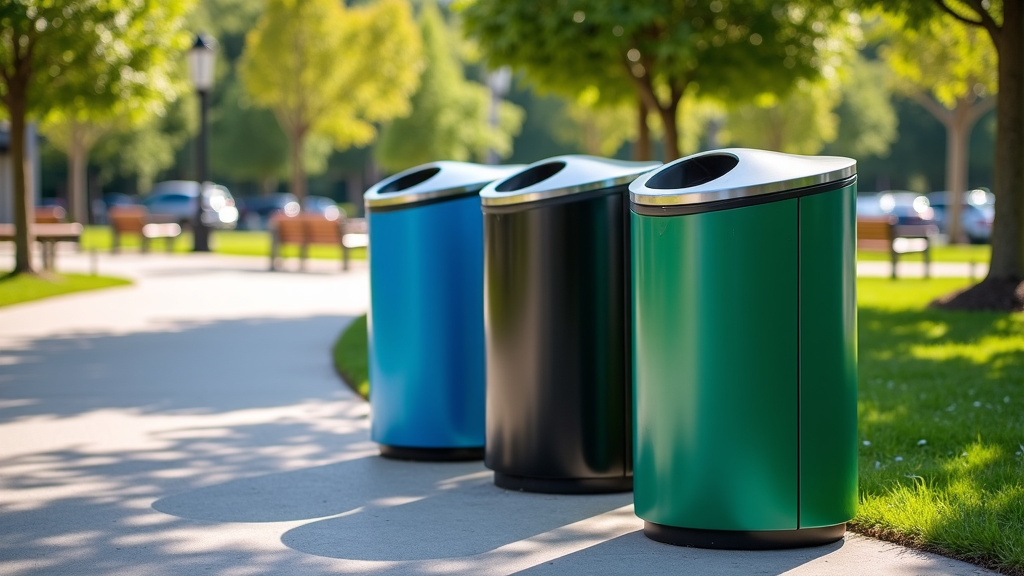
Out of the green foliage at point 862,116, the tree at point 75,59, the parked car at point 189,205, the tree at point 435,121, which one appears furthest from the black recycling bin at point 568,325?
the green foliage at point 862,116

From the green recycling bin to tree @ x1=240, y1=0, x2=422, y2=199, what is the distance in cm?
2944

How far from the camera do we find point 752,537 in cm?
416

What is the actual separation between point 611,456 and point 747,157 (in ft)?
4.91

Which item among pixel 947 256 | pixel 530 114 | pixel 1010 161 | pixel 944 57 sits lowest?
pixel 947 256

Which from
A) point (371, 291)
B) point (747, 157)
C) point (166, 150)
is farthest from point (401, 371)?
point (166, 150)

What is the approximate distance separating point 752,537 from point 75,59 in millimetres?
13475

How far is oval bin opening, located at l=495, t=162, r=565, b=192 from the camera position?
5391mm

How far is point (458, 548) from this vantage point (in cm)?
432

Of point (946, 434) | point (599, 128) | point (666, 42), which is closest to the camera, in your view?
point (946, 434)

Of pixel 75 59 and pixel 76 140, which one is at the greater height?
pixel 76 140

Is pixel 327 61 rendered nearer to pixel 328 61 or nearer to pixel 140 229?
pixel 328 61

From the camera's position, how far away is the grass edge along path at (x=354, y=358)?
822 cm

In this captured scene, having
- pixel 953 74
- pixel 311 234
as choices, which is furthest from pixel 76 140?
pixel 953 74

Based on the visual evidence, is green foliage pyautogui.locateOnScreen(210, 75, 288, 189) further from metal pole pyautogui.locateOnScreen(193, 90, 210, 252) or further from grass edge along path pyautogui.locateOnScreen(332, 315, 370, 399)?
grass edge along path pyautogui.locateOnScreen(332, 315, 370, 399)
